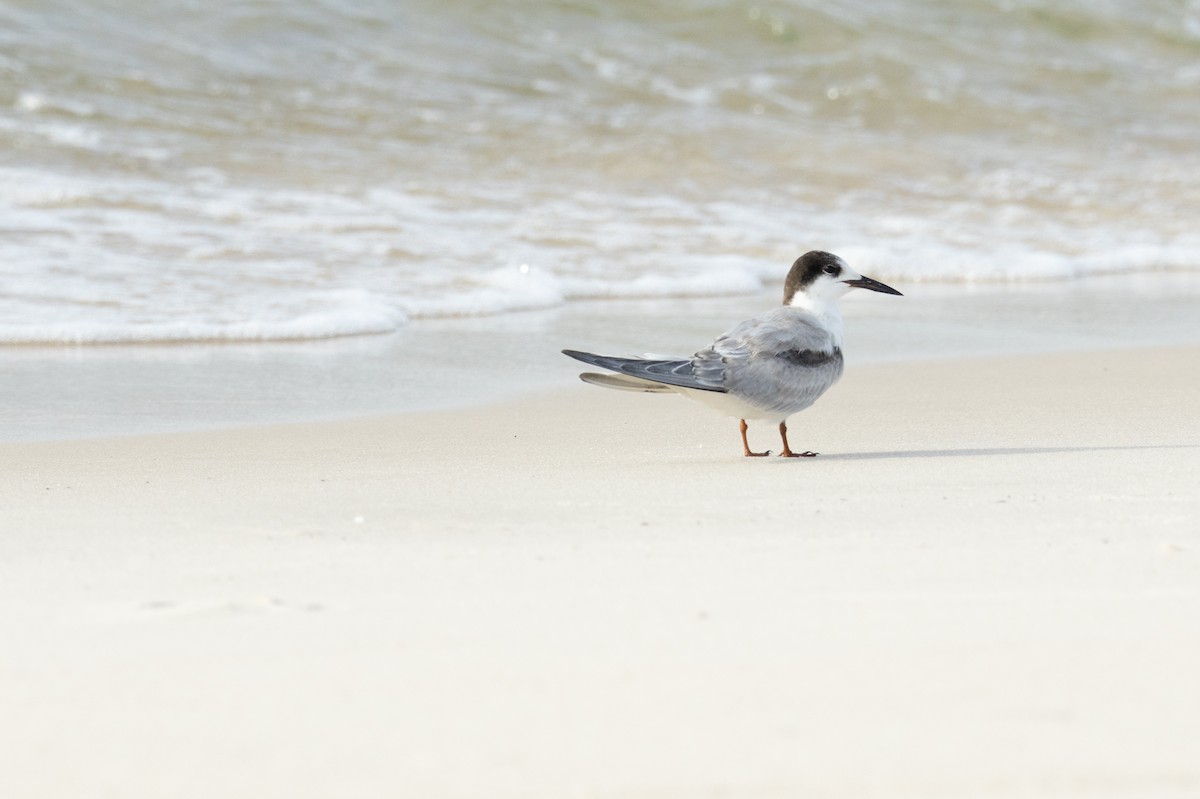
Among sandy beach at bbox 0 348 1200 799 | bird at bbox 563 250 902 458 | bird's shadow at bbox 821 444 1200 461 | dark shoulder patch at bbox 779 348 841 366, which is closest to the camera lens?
sandy beach at bbox 0 348 1200 799

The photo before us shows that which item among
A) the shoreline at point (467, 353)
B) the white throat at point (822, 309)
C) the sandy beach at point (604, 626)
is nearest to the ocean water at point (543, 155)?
the shoreline at point (467, 353)

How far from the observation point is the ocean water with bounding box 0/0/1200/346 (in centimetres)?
746

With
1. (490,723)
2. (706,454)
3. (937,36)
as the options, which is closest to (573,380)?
(706,454)

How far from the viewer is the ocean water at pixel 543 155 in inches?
294

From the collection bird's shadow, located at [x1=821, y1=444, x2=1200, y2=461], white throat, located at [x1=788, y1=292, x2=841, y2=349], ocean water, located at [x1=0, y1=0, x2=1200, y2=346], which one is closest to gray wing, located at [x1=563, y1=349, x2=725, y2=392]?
bird's shadow, located at [x1=821, y1=444, x2=1200, y2=461]

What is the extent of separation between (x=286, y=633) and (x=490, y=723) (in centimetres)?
50

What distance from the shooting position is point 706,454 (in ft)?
14.6

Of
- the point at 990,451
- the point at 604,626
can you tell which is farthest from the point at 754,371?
the point at 604,626

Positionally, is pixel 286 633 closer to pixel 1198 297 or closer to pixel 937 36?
pixel 1198 297

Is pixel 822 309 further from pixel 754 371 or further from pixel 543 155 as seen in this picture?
pixel 543 155

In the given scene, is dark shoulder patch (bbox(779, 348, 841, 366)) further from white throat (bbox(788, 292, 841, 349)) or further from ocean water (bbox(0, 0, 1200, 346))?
ocean water (bbox(0, 0, 1200, 346))

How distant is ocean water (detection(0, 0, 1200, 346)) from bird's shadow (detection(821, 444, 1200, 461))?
2844mm

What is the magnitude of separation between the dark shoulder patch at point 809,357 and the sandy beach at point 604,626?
1.11ft

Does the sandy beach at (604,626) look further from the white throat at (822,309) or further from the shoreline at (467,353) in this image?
the shoreline at (467,353)
